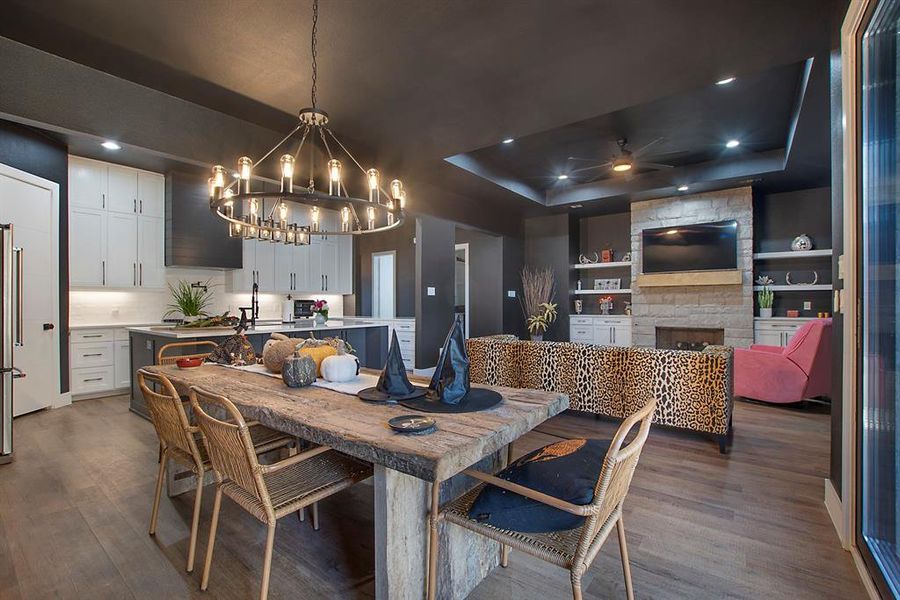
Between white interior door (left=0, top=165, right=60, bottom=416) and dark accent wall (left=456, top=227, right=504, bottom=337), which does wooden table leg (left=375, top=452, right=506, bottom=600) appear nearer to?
white interior door (left=0, top=165, right=60, bottom=416)

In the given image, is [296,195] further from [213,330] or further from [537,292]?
[537,292]

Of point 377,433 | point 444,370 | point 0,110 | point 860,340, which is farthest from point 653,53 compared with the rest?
point 0,110

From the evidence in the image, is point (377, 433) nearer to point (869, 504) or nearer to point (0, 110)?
point (869, 504)

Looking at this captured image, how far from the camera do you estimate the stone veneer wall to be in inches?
235

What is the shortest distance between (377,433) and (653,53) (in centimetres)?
283

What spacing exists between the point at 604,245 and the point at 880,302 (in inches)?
244

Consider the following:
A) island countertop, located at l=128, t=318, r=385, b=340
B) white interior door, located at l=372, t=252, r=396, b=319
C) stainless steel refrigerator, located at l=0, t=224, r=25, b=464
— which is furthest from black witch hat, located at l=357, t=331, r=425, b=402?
white interior door, located at l=372, t=252, r=396, b=319

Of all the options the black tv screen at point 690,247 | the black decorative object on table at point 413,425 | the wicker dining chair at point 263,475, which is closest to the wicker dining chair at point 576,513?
the black decorative object on table at point 413,425

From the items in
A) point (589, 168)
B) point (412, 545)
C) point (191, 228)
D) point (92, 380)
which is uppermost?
point (589, 168)

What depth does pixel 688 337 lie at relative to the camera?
6555mm

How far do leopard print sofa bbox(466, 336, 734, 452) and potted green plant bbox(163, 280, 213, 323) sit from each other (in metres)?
3.81

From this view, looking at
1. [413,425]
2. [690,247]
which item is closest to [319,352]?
[413,425]

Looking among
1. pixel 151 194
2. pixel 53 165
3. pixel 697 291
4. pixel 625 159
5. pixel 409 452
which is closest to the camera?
pixel 409 452

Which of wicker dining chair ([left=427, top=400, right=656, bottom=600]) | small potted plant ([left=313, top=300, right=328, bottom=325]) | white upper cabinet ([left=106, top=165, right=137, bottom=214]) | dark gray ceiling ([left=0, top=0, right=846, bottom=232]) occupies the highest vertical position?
dark gray ceiling ([left=0, top=0, right=846, bottom=232])
